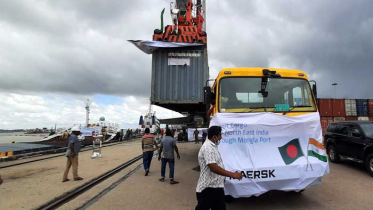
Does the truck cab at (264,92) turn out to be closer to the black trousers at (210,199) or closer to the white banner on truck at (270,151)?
the white banner on truck at (270,151)

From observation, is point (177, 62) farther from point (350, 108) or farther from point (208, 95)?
point (350, 108)

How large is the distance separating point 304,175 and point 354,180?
4.20 metres

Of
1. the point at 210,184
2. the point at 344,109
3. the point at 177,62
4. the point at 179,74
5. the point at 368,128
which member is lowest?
the point at 210,184

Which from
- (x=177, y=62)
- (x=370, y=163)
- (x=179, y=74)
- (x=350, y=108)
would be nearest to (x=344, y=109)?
(x=350, y=108)

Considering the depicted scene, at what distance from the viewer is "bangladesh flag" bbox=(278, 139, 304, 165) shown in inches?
166

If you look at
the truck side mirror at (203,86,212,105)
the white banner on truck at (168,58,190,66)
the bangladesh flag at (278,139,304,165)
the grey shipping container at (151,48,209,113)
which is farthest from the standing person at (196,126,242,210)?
the white banner on truck at (168,58,190,66)

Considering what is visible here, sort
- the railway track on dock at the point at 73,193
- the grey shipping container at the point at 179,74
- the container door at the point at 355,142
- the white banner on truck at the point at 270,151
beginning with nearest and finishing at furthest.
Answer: the white banner on truck at the point at 270,151
the railway track on dock at the point at 73,193
the container door at the point at 355,142
the grey shipping container at the point at 179,74

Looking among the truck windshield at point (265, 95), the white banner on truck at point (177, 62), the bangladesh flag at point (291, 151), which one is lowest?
the bangladesh flag at point (291, 151)

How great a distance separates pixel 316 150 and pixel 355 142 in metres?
5.28

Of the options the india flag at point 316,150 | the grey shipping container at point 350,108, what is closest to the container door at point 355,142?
the india flag at point 316,150

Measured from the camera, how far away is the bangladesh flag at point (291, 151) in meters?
4.22

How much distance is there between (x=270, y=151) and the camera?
4281 millimetres

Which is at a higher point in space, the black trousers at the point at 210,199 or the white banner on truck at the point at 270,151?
the white banner on truck at the point at 270,151

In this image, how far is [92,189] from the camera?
640 centimetres
